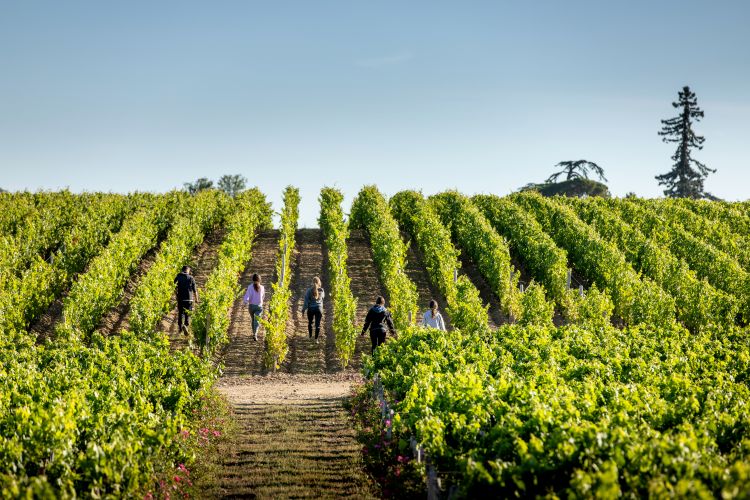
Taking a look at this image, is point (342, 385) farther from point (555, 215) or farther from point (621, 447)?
point (555, 215)

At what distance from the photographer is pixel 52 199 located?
107 ft

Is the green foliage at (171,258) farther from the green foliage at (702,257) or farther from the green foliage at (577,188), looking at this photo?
the green foliage at (577,188)

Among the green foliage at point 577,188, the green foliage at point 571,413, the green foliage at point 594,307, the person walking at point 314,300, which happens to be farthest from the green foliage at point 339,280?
the green foliage at point 577,188

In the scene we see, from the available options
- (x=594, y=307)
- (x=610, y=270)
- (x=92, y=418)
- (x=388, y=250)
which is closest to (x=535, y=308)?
(x=594, y=307)

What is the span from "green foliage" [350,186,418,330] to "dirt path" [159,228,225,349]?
5.10 m

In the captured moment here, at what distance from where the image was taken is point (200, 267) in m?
25.8

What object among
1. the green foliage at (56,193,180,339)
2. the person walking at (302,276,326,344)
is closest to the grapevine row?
the person walking at (302,276,326,344)

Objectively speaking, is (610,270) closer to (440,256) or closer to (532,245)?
(532,245)

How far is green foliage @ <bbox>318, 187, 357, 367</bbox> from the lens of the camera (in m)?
17.2

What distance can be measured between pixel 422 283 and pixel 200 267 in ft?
26.1

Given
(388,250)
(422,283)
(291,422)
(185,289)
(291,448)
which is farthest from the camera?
(422,283)

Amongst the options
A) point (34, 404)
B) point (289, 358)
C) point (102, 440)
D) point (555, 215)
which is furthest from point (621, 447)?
point (555, 215)

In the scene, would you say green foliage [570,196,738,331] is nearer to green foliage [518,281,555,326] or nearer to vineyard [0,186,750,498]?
vineyard [0,186,750,498]

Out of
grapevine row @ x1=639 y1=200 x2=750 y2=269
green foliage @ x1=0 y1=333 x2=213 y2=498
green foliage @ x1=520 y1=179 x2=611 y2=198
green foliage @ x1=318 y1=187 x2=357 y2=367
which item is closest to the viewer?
green foliage @ x1=0 y1=333 x2=213 y2=498
